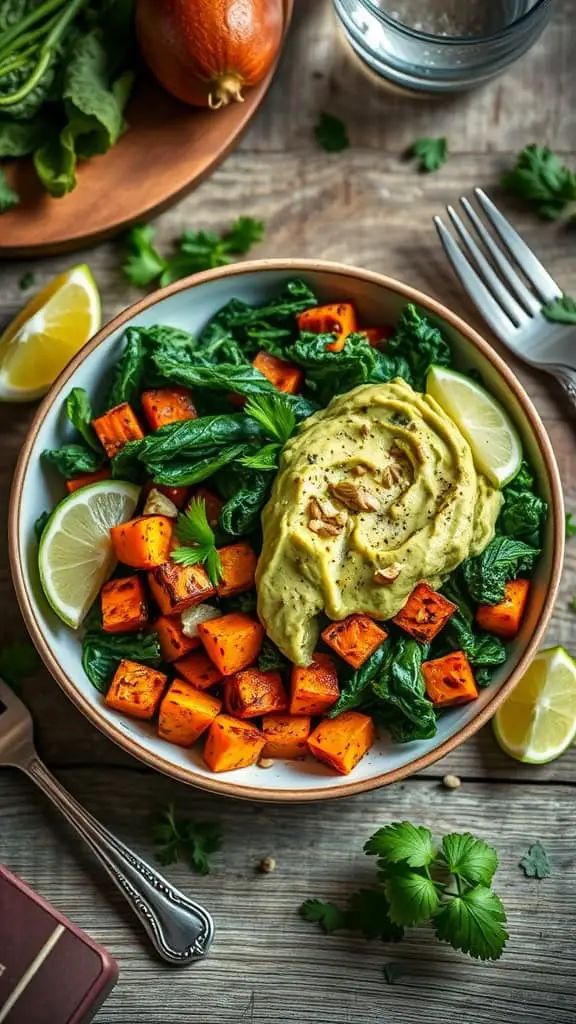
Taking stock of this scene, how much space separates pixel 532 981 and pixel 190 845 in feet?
3.70

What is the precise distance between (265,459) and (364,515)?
1.04 feet

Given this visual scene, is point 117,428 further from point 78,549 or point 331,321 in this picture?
point 331,321

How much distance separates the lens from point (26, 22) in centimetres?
320

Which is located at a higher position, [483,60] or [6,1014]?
[483,60]

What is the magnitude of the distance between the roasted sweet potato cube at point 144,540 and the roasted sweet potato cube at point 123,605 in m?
0.07

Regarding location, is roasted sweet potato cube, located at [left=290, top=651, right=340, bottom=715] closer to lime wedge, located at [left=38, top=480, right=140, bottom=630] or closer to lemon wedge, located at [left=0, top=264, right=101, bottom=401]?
lime wedge, located at [left=38, top=480, right=140, bottom=630]

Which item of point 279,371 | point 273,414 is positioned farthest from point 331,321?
point 273,414

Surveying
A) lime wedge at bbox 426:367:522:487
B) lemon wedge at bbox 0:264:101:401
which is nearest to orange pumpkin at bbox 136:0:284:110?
lemon wedge at bbox 0:264:101:401

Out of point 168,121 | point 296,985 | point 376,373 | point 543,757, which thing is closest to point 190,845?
point 296,985

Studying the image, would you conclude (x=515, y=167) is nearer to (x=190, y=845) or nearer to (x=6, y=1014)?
(x=190, y=845)

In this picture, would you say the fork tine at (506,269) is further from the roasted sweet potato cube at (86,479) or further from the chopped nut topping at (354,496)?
the roasted sweet potato cube at (86,479)

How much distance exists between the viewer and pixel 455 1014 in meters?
3.24

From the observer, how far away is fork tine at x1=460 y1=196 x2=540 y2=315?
130 inches

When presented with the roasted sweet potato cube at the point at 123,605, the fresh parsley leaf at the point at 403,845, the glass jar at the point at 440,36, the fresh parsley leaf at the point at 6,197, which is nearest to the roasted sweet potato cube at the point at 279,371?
the roasted sweet potato cube at the point at 123,605
